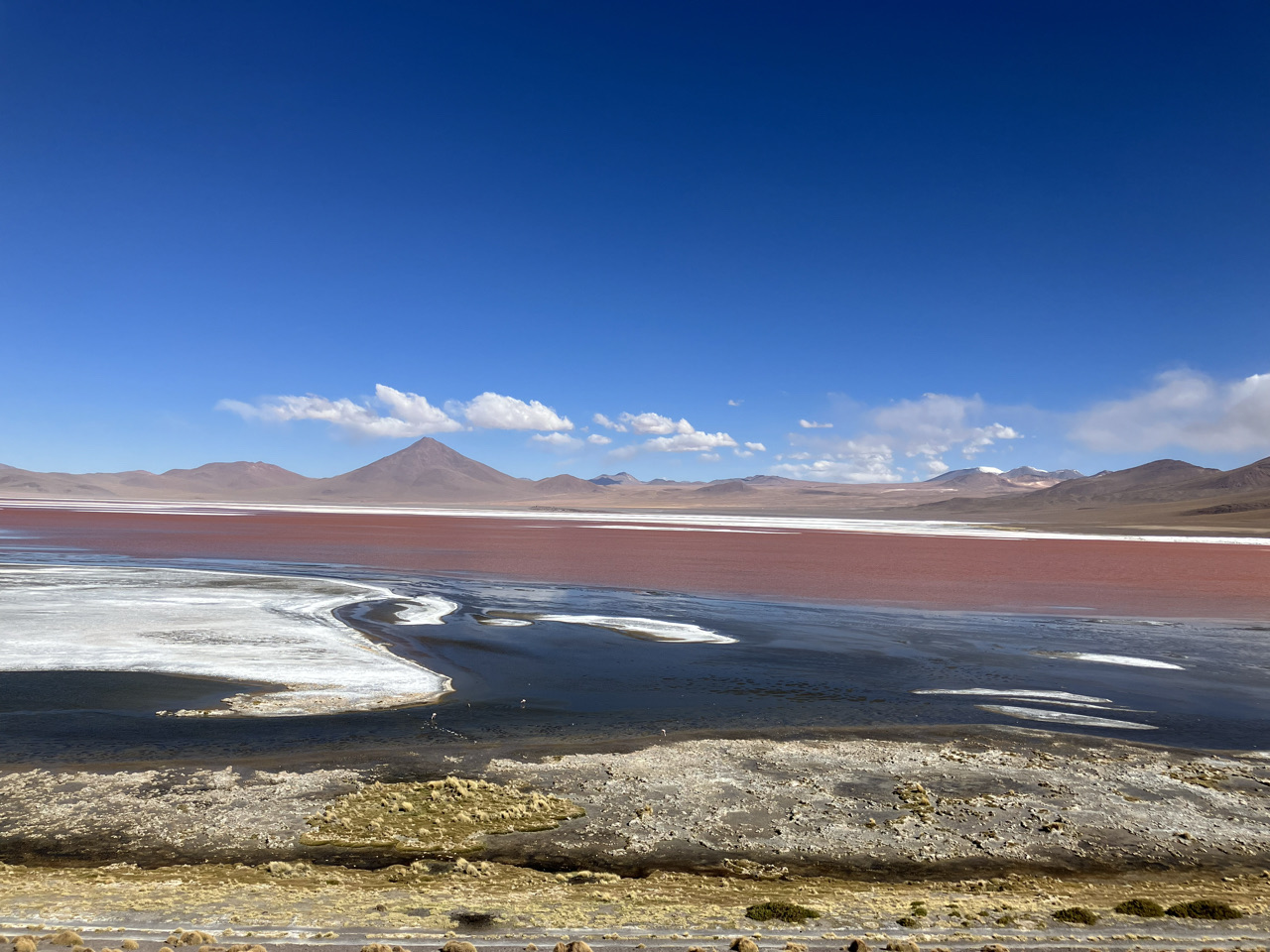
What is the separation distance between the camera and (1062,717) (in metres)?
10.9

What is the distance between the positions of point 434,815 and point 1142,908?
17.6ft

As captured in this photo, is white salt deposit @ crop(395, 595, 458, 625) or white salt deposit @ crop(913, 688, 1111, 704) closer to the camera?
white salt deposit @ crop(913, 688, 1111, 704)

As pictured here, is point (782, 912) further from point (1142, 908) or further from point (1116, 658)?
point (1116, 658)

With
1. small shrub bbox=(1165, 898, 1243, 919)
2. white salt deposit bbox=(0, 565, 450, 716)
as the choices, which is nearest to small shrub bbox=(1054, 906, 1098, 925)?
small shrub bbox=(1165, 898, 1243, 919)

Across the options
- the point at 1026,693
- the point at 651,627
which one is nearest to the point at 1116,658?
the point at 1026,693

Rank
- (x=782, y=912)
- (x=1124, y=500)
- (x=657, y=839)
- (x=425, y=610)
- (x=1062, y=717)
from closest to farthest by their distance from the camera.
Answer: (x=782, y=912) < (x=657, y=839) < (x=1062, y=717) < (x=425, y=610) < (x=1124, y=500)

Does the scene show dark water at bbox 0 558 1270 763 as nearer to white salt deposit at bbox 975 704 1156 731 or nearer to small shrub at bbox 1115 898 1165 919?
white salt deposit at bbox 975 704 1156 731

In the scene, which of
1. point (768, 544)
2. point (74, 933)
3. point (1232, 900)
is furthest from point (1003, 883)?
point (768, 544)

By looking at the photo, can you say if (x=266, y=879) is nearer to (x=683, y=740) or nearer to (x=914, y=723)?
(x=683, y=740)

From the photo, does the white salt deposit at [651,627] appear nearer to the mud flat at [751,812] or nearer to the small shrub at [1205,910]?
the mud flat at [751,812]

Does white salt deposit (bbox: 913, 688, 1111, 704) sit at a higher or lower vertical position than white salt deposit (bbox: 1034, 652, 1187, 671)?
lower

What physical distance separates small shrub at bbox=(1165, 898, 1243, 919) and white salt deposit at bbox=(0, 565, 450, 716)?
8.70 m

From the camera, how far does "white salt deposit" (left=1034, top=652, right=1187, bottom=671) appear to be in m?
14.5

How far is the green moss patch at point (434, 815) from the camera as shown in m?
6.48
